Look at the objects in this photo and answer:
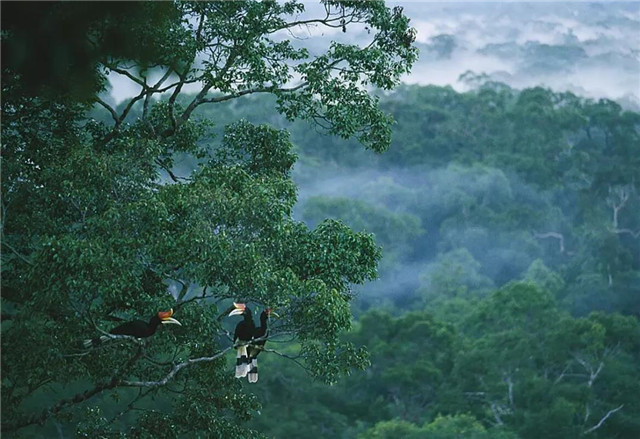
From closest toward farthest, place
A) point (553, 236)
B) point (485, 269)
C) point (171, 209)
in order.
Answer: point (171, 209) < point (485, 269) < point (553, 236)

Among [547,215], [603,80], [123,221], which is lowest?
[123,221]

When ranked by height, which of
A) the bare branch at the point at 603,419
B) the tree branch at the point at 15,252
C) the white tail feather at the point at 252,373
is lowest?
the white tail feather at the point at 252,373

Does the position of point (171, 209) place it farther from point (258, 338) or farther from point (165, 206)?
point (258, 338)

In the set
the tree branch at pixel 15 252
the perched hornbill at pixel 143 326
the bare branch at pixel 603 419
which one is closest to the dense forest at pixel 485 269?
the bare branch at pixel 603 419

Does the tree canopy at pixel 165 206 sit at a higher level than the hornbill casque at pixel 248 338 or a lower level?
higher

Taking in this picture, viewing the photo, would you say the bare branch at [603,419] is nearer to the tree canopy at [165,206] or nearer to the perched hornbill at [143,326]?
the tree canopy at [165,206]

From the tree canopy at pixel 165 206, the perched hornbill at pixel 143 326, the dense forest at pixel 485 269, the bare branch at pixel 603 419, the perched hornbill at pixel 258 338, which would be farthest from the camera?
the dense forest at pixel 485 269

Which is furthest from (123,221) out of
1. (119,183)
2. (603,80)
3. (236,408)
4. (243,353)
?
(603,80)

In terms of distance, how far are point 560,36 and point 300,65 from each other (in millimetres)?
39676

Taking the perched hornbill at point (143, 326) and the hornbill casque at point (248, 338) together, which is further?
the hornbill casque at point (248, 338)

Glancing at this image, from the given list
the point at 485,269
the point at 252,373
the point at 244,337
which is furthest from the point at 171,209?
the point at 485,269

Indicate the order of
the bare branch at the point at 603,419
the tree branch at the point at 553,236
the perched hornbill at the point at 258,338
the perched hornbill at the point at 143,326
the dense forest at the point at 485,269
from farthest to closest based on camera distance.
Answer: the tree branch at the point at 553,236, the dense forest at the point at 485,269, the bare branch at the point at 603,419, the perched hornbill at the point at 258,338, the perched hornbill at the point at 143,326

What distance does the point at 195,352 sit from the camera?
6.23 metres

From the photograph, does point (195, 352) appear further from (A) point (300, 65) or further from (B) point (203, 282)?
(A) point (300, 65)
